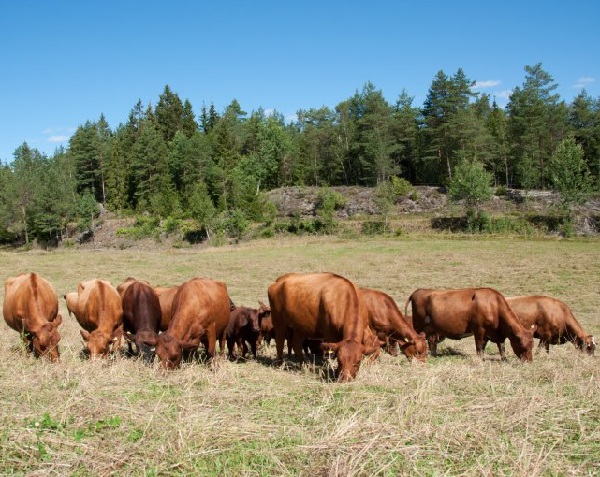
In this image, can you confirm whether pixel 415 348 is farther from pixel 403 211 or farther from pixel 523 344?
pixel 403 211

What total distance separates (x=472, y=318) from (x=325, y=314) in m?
5.54

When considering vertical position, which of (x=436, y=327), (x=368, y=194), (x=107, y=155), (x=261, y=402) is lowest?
(x=436, y=327)

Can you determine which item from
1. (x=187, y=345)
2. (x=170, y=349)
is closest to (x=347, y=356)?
(x=187, y=345)

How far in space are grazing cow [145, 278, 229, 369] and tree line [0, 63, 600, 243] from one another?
55.2m

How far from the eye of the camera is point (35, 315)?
1091cm

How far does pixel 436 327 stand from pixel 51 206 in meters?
75.5

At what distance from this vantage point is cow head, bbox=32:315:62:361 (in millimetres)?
9914

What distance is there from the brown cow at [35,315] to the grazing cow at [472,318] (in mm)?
9706

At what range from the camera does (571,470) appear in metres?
4.96

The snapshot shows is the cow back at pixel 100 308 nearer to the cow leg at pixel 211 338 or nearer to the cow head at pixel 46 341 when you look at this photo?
the cow head at pixel 46 341

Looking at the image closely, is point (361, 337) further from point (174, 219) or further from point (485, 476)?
point (174, 219)

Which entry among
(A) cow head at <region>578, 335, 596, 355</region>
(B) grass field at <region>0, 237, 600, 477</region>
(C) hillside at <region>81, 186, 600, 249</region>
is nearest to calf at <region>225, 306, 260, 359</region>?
(B) grass field at <region>0, 237, 600, 477</region>

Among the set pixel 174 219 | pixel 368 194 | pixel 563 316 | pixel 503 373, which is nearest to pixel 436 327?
pixel 563 316

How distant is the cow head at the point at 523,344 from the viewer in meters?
12.5
